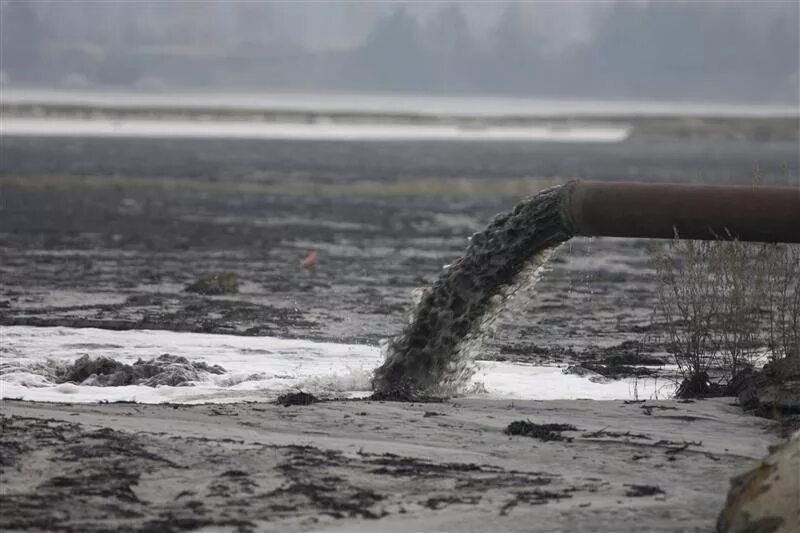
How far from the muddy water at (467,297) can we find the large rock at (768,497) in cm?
441

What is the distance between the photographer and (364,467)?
8516mm

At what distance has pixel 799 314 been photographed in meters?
11.6

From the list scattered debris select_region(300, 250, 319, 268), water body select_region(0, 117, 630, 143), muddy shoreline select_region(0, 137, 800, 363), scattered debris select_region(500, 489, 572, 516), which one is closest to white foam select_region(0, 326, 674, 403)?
muddy shoreline select_region(0, 137, 800, 363)

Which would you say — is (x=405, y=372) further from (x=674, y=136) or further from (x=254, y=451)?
(x=674, y=136)

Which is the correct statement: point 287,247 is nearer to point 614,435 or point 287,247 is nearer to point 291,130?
point 614,435

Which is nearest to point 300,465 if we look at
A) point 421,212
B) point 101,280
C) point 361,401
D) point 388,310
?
point 361,401

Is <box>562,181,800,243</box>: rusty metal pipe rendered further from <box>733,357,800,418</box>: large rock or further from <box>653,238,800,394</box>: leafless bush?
<box>733,357,800,418</box>: large rock

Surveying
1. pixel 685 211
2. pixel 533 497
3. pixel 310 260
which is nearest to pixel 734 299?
pixel 685 211

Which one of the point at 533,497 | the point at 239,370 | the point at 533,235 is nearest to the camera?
the point at 533,497

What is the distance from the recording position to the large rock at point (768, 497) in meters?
7.19

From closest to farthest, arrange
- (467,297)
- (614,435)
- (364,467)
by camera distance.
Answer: (364,467)
(614,435)
(467,297)

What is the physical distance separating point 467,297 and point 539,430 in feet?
9.22

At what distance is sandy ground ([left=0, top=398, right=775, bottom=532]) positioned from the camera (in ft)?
25.1

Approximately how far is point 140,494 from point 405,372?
4.33 meters
